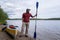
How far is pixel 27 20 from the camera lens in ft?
37.5

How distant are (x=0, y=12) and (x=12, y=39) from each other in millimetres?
54300

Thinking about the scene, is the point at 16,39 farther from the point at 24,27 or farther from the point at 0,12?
the point at 0,12

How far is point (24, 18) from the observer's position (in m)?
11.4

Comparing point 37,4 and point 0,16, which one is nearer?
point 37,4

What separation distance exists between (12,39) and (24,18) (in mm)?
2127

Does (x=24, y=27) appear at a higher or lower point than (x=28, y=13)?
lower

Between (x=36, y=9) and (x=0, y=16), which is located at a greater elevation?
(x=36, y=9)

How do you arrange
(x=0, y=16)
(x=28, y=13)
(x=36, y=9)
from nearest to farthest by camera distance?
(x=28, y=13) < (x=36, y=9) < (x=0, y=16)

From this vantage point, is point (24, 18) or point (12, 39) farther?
point (12, 39)

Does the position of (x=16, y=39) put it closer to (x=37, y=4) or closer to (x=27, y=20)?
(x=27, y=20)

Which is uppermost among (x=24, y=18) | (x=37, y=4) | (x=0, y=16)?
(x=37, y=4)

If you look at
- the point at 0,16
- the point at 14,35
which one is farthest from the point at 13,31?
the point at 0,16

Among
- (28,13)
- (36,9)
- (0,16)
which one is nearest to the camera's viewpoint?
(28,13)

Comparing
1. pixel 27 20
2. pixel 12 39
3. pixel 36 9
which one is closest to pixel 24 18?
pixel 27 20
